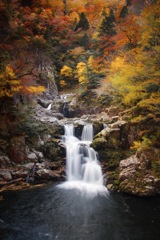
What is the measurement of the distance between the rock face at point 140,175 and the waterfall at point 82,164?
1.78 meters

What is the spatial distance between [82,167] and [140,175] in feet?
13.1

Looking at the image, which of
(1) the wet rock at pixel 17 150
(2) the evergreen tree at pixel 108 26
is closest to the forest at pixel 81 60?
(2) the evergreen tree at pixel 108 26

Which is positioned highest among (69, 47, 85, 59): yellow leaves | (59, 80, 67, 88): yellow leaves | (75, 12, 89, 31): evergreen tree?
(75, 12, 89, 31): evergreen tree

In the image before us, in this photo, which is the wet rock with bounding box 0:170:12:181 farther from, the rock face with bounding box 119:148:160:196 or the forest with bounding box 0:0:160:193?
the rock face with bounding box 119:148:160:196

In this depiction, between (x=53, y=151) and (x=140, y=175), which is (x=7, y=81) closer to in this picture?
(x=53, y=151)

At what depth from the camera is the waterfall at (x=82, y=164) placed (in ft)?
36.8

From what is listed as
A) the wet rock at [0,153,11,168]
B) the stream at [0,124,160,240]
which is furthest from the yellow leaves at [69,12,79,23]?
the stream at [0,124,160,240]

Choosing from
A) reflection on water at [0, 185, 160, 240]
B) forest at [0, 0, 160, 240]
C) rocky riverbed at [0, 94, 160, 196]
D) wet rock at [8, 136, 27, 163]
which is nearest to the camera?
reflection on water at [0, 185, 160, 240]

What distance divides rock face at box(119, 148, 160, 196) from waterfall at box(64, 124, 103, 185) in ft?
5.85

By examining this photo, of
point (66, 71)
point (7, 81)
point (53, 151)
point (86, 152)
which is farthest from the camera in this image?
point (66, 71)

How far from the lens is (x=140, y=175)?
375 inches

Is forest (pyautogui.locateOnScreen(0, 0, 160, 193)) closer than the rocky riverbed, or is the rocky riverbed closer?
the rocky riverbed

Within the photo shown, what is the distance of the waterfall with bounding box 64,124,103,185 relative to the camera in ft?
36.8

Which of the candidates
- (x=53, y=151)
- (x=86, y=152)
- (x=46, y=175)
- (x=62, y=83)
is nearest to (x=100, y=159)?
(x=86, y=152)
